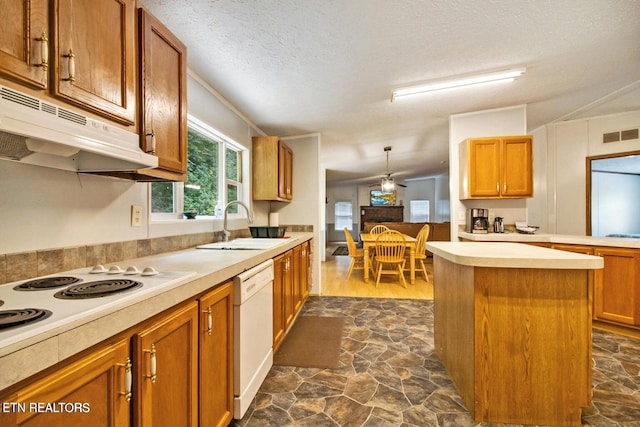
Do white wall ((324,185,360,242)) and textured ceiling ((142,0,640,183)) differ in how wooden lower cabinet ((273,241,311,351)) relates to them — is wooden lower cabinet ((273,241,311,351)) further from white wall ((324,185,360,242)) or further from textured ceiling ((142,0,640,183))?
white wall ((324,185,360,242))

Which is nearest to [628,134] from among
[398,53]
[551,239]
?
[551,239]

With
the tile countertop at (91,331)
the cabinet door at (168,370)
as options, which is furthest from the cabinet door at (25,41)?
the cabinet door at (168,370)

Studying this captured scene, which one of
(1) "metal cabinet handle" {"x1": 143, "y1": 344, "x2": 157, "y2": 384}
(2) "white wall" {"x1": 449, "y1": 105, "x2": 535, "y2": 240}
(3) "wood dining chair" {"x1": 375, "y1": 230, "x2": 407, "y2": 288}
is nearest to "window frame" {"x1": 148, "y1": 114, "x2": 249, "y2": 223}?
(1) "metal cabinet handle" {"x1": 143, "y1": 344, "x2": 157, "y2": 384}

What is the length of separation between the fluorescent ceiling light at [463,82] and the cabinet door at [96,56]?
2.31m

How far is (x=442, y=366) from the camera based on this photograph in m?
2.04

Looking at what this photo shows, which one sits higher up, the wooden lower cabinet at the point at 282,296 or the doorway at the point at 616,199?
the doorway at the point at 616,199

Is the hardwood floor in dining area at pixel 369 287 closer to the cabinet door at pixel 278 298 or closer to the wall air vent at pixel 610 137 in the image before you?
the cabinet door at pixel 278 298

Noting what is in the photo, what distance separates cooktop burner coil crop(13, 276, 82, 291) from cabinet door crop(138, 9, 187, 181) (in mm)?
608

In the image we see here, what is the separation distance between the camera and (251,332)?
154 cm

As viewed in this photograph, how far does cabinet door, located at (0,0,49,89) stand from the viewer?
2.52 feet

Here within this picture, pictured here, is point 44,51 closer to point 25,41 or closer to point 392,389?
point 25,41

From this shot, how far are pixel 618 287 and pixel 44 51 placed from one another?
4312 mm

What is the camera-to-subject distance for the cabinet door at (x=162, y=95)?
4.23 feet

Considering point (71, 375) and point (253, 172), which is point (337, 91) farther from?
point (71, 375)
